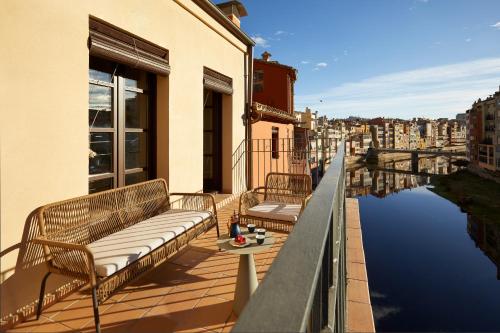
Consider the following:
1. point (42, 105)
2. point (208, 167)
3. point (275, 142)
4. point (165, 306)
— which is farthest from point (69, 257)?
point (275, 142)

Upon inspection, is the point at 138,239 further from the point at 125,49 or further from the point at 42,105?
the point at 125,49

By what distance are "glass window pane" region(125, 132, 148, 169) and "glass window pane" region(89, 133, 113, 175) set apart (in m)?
0.29

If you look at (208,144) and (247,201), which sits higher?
(208,144)

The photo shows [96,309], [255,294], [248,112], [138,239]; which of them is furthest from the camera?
[248,112]

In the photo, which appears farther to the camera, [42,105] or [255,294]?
[42,105]

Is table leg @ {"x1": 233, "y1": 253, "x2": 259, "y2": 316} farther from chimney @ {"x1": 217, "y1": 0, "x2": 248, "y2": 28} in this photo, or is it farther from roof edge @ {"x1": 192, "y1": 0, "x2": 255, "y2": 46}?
chimney @ {"x1": 217, "y1": 0, "x2": 248, "y2": 28}

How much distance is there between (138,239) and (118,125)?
1543 millimetres

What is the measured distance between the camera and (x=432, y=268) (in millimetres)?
30031

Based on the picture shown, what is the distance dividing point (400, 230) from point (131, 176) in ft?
131

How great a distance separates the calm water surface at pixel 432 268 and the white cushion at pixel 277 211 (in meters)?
25.7

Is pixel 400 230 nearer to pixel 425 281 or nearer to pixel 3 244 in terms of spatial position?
pixel 425 281

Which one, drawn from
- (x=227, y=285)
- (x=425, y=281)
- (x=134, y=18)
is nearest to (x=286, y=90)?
(x=134, y=18)

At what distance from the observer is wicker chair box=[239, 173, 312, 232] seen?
139 inches

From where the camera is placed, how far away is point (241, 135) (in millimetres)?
6797
